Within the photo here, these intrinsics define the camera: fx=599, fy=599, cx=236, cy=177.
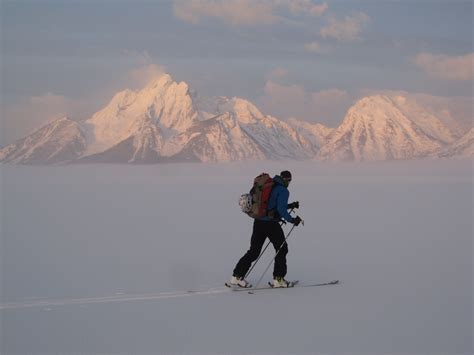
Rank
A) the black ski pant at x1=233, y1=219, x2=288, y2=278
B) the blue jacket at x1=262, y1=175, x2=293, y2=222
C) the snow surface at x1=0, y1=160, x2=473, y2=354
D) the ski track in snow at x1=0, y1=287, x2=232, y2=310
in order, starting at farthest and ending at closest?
1. the black ski pant at x1=233, y1=219, x2=288, y2=278
2. the blue jacket at x1=262, y1=175, x2=293, y2=222
3. the ski track in snow at x1=0, y1=287, x2=232, y2=310
4. the snow surface at x1=0, y1=160, x2=473, y2=354

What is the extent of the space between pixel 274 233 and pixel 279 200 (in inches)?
17.1

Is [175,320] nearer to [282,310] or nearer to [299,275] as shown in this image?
[282,310]

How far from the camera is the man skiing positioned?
6.80m

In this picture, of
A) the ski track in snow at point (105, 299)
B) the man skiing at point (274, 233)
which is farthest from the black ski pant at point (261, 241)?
the ski track in snow at point (105, 299)

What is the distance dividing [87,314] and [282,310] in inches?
76.6

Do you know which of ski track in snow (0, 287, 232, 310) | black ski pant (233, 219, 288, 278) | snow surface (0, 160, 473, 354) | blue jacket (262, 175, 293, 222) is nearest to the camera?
snow surface (0, 160, 473, 354)

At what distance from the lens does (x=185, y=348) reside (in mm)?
5008

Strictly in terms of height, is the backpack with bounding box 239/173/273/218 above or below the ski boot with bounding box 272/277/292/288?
above

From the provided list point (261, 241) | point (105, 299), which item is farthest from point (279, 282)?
point (105, 299)

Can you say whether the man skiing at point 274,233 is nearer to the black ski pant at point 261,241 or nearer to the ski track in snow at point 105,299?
the black ski pant at point 261,241

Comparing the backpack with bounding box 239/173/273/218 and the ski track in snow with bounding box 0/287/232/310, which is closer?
the ski track in snow with bounding box 0/287/232/310

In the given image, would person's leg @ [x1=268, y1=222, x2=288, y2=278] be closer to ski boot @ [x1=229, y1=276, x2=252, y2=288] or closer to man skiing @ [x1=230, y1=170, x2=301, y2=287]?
man skiing @ [x1=230, y1=170, x2=301, y2=287]

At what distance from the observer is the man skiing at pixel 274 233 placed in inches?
268

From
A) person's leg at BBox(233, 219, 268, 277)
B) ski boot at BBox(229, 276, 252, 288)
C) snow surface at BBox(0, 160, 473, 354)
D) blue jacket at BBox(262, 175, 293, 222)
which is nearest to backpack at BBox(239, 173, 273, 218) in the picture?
blue jacket at BBox(262, 175, 293, 222)
